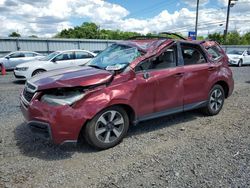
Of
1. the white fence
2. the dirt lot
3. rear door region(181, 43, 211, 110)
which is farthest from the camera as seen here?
the white fence

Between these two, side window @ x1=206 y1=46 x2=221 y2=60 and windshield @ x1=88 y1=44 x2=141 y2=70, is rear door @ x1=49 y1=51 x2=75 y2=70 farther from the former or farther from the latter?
side window @ x1=206 y1=46 x2=221 y2=60

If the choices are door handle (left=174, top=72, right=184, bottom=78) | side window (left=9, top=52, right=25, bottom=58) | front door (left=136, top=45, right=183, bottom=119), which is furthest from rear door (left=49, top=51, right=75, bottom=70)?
door handle (left=174, top=72, right=184, bottom=78)

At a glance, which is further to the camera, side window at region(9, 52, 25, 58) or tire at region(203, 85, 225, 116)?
side window at region(9, 52, 25, 58)

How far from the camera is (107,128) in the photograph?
3998mm

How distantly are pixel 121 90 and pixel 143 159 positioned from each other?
3.59ft

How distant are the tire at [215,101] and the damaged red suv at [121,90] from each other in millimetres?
23

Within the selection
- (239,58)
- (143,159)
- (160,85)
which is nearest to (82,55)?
(160,85)

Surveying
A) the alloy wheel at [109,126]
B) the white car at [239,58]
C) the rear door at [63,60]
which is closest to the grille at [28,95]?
the alloy wheel at [109,126]

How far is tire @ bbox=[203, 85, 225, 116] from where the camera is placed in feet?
18.3

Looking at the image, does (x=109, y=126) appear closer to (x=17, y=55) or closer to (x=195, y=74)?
(x=195, y=74)

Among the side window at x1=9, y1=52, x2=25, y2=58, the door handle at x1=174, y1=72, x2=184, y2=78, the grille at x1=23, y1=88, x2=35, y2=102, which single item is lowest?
the side window at x1=9, y1=52, x2=25, y2=58

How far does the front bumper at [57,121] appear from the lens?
11.7 feet

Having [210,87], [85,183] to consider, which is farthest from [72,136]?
[210,87]

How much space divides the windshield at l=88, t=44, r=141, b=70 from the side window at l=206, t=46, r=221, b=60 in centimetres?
197
